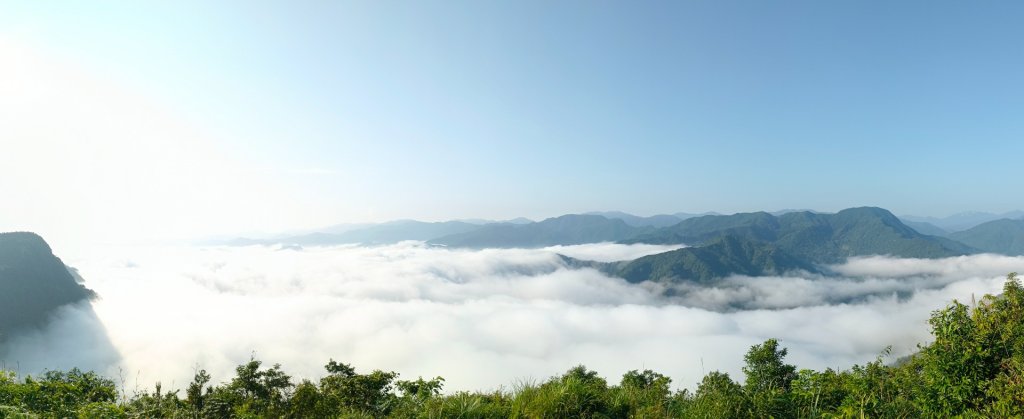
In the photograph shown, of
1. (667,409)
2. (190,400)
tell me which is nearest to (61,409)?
(190,400)

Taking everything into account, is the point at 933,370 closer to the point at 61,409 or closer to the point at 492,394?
the point at 492,394

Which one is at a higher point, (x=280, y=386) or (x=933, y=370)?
(x=933, y=370)

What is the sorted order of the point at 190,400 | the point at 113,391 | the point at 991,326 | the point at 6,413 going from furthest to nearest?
the point at 113,391 → the point at 190,400 → the point at 991,326 → the point at 6,413

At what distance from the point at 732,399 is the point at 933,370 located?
6438 millimetres

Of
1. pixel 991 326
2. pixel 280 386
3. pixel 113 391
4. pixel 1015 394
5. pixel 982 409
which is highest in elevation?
pixel 991 326

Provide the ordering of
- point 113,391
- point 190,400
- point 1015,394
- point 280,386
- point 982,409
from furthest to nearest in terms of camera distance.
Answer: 1. point 280,386
2. point 113,391
3. point 190,400
4. point 982,409
5. point 1015,394

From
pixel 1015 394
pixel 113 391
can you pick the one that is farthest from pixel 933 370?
pixel 113 391

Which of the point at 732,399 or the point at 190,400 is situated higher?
the point at 732,399

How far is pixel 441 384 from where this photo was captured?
1209 centimetres

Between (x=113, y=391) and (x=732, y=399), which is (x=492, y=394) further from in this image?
(x=113, y=391)

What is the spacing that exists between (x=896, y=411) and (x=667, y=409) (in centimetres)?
439

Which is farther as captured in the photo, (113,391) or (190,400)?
(113,391)

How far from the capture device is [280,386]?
24.3 m

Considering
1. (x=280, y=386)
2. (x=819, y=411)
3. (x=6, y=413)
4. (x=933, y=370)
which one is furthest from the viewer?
(x=280, y=386)
